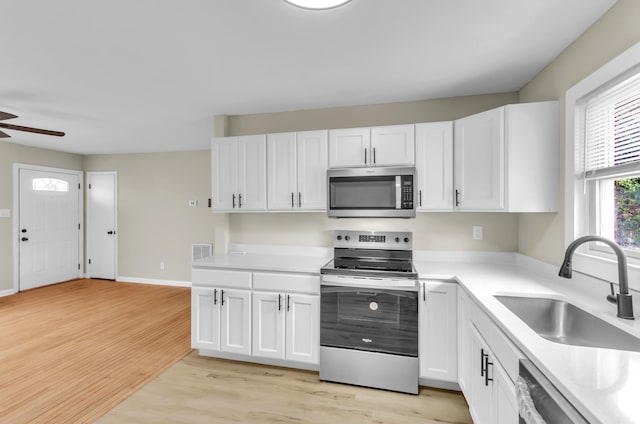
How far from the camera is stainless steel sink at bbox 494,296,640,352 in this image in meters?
1.30

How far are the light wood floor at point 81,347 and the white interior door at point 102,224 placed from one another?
807mm

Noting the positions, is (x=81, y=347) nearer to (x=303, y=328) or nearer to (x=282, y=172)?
(x=303, y=328)

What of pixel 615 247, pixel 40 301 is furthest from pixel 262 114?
pixel 40 301

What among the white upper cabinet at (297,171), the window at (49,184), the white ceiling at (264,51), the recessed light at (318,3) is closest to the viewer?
the recessed light at (318,3)

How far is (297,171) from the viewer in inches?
111

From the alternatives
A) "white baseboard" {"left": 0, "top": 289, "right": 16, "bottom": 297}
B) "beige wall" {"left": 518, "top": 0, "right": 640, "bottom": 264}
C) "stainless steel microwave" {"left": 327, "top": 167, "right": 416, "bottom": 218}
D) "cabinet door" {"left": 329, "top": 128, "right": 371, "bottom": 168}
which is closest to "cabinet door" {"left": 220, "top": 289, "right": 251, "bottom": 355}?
"stainless steel microwave" {"left": 327, "top": 167, "right": 416, "bottom": 218}

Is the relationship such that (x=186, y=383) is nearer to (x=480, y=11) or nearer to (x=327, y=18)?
(x=327, y=18)

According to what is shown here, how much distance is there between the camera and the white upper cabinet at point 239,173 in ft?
9.53

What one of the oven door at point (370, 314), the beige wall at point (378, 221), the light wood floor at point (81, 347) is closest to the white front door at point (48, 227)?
the light wood floor at point (81, 347)

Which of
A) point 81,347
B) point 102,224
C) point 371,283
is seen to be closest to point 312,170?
point 371,283

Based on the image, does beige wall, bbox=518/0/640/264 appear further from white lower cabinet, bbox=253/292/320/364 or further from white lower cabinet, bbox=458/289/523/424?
white lower cabinet, bbox=253/292/320/364

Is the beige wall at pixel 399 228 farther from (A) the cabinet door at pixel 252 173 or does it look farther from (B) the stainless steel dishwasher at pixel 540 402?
(B) the stainless steel dishwasher at pixel 540 402

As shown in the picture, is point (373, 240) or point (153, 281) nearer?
point (373, 240)

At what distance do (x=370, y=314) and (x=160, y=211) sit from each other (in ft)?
15.1
